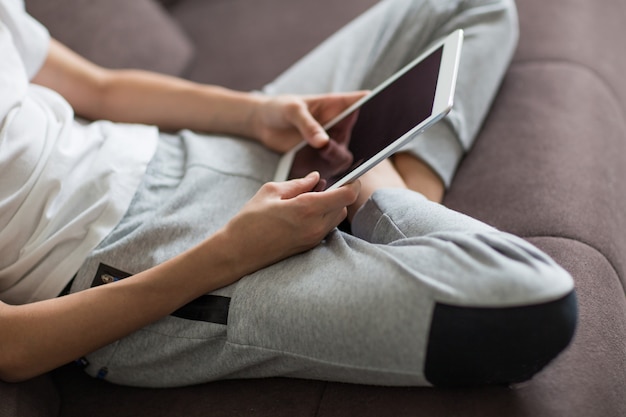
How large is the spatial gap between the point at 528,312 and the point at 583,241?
0.27m

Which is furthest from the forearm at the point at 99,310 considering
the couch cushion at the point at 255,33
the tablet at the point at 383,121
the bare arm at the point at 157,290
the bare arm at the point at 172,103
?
the couch cushion at the point at 255,33

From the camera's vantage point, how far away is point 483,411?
0.60 m

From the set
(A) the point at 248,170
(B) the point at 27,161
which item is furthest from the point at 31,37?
(A) the point at 248,170

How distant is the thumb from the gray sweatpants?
6 centimetres

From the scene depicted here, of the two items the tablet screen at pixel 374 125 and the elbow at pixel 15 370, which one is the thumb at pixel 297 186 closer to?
the tablet screen at pixel 374 125

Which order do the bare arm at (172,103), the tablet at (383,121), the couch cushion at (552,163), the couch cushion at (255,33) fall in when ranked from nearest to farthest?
1. the tablet at (383,121)
2. the couch cushion at (552,163)
3. the bare arm at (172,103)
4. the couch cushion at (255,33)

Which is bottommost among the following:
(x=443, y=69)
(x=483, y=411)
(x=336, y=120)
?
(x=483, y=411)

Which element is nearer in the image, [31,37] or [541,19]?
[31,37]

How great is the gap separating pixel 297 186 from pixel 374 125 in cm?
14

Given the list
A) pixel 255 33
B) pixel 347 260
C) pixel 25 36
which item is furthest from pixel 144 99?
pixel 347 260

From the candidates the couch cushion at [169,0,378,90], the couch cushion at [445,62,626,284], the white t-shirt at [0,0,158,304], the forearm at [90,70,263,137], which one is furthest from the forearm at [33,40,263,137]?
the couch cushion at [445,62,626,284]

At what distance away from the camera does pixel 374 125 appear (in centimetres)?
76

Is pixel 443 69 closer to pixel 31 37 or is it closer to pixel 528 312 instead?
pixel 528 312

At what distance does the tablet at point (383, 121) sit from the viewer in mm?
655
